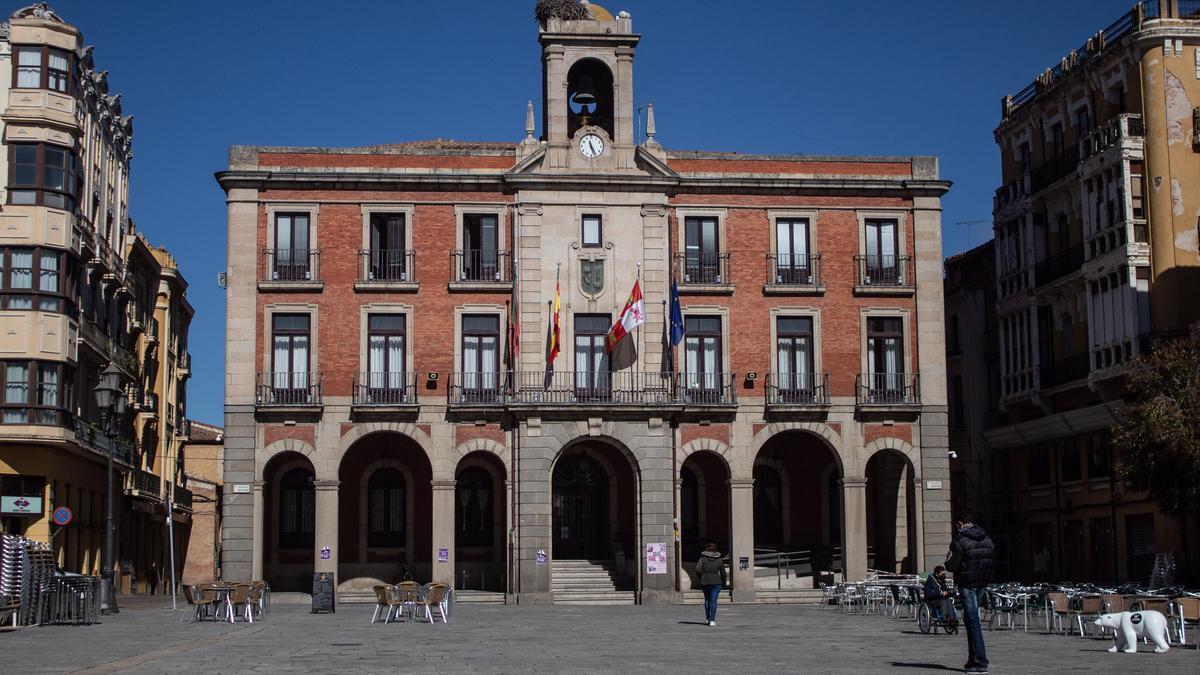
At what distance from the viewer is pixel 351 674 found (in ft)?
62.5

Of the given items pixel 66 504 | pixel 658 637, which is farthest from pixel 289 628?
pixel 66 504

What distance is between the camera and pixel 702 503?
162 ft

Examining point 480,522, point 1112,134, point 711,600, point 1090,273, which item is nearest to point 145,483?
point 480,522

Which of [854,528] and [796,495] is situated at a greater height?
[796,495]

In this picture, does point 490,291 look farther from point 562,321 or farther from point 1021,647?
point 1021,647

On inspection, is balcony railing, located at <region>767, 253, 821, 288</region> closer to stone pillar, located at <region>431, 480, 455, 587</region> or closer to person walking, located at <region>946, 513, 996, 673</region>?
stone pillar, located at <region>431, 480, 455, 587</region>

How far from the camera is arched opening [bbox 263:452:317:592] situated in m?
47.4

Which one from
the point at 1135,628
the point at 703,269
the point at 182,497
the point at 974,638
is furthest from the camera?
the point at 182,497

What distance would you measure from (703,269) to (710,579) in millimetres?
16486

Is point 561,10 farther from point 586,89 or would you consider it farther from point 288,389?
point 288,389

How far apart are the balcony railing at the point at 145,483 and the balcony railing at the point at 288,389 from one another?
16.1 meters

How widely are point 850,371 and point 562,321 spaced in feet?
30.7

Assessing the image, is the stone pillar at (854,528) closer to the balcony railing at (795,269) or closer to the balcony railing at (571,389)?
the balcony railing at (571,389)

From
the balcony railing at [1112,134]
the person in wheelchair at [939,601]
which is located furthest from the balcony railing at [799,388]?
the person in wheelchair at [939,601]
